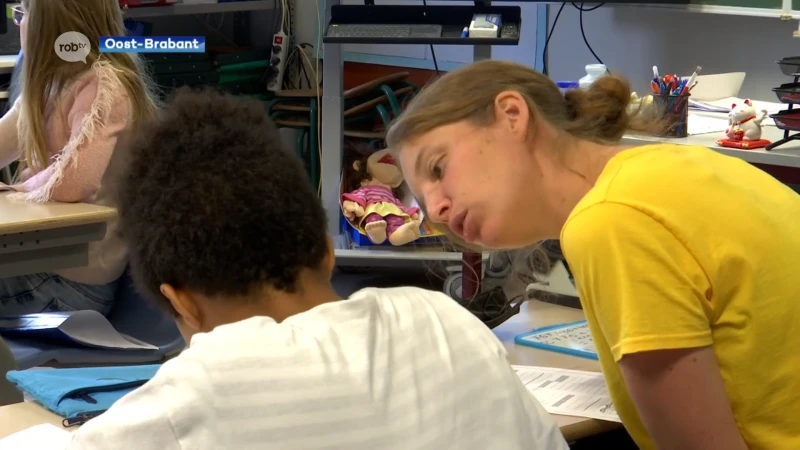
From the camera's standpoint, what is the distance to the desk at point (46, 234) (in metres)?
2.15

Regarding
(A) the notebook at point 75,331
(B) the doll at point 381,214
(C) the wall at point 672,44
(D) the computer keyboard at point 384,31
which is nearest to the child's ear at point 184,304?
(A) the notebook at point 75,331

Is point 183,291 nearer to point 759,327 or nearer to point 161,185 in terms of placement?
point 161,185

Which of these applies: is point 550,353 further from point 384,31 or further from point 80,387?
point 384,31

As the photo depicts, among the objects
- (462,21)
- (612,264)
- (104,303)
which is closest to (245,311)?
(612,264)

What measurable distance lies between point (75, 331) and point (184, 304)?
4.81 ft

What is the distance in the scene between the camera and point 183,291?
96 cm

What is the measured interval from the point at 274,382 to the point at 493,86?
669 millimetres

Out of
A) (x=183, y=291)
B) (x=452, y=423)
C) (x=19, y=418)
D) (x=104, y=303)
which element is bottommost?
(x=104, y=303)

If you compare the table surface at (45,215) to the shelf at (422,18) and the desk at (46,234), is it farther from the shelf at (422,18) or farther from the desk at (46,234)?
the shelf at (422,18)

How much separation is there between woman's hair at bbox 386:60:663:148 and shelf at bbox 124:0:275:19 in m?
3.05

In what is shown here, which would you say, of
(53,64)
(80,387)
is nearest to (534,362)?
(80,387)

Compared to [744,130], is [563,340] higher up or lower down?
lower down

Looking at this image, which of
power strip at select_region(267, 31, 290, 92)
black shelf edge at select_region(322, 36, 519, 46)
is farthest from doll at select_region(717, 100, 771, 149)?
power strip at select_region(267, 31, 290, 92)

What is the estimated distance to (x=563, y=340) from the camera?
1.71 metres
